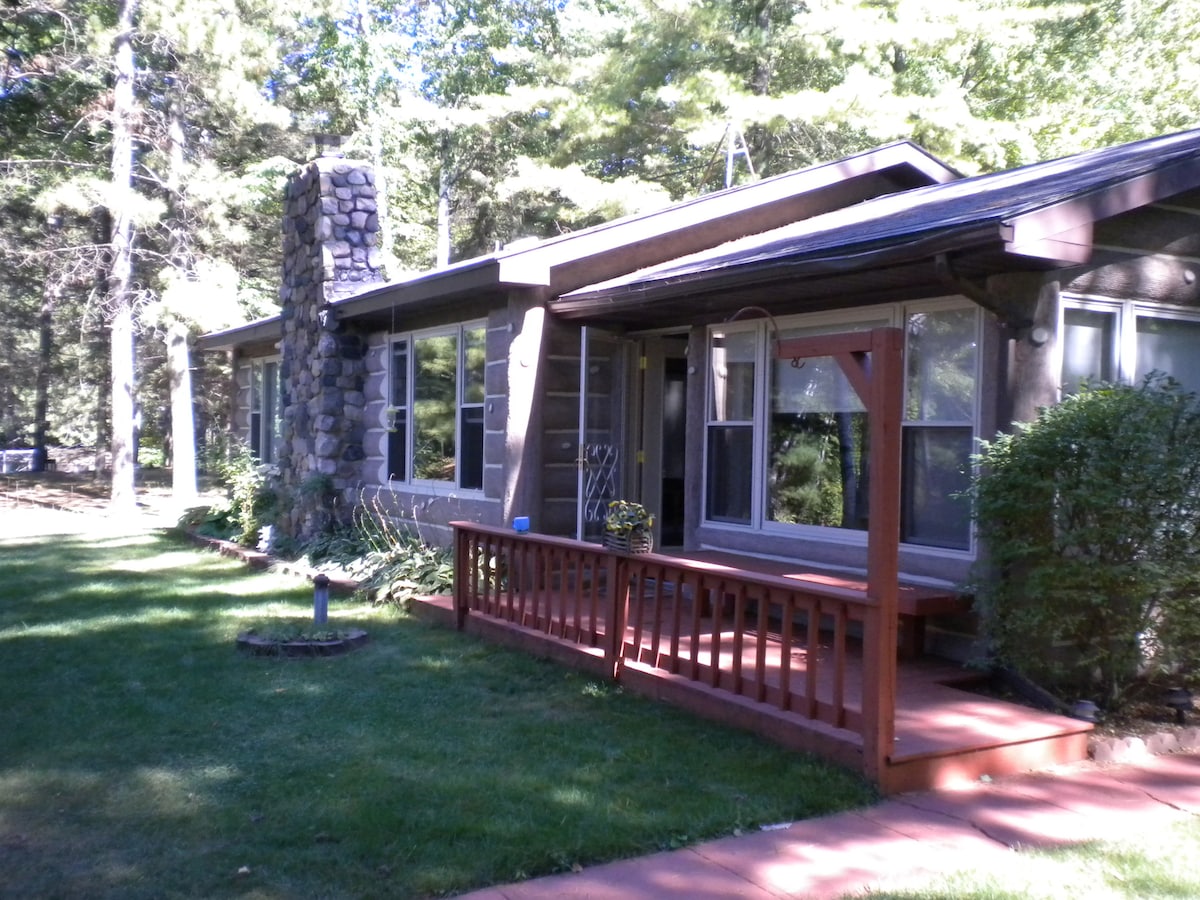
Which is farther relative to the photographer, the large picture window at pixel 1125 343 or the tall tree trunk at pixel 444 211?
the tall tree trunk at pixel 444 211

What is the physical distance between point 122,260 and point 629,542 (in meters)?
16.5

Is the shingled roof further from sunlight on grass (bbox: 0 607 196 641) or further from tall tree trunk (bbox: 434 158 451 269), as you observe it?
tall tree trunk (bbox: 434 158 451 269)

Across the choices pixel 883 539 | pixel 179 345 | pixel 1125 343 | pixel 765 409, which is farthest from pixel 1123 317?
pixel 179 345

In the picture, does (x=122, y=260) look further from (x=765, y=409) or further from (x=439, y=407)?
(x=765, y=409)

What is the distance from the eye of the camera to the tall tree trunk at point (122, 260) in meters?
19.9

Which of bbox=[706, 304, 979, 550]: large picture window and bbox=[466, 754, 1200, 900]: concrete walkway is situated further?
bbox=[706, 304, 979, 550]: large picture window

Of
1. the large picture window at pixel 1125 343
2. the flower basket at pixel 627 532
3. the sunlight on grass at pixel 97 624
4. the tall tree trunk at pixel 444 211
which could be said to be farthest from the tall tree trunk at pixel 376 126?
the large picture window at pixel 1125 343

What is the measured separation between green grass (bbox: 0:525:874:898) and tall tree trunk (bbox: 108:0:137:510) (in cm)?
1329

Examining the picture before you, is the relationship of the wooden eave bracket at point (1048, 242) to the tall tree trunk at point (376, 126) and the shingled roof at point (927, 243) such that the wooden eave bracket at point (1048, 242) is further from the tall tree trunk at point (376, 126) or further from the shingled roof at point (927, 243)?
the tall tree trunk at point (376, 126)

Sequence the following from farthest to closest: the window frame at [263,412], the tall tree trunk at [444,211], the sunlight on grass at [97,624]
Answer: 1. the tall tree trunk at [444,211]
2. the window frame at [263,412]
3. the sunlight on grass at [97,624]

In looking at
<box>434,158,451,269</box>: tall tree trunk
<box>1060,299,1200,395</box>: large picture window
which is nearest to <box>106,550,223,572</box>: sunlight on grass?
<box>1060,299,1200,395</box>: large picture window

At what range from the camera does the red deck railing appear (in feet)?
17.7

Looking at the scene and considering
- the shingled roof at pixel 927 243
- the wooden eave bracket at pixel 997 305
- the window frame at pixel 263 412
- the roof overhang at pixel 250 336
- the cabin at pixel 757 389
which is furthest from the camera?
the window frame at pixel 263 412

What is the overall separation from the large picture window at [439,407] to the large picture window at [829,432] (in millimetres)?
2568
